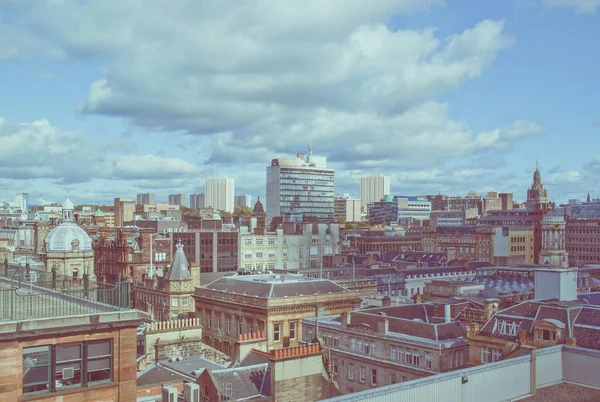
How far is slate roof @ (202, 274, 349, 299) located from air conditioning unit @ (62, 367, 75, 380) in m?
51.7

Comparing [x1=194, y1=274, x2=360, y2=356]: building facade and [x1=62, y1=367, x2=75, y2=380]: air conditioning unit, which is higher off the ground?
A: [x1=62, y1=367, x2=75, y2=380]: air conditioning unit

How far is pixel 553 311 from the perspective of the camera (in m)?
48.6

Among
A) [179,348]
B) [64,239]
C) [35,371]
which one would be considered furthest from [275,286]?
[35,371]

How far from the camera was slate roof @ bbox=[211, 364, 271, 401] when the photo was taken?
35.5 meters

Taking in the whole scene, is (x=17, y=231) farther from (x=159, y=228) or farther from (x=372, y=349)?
(x=372, y=349)

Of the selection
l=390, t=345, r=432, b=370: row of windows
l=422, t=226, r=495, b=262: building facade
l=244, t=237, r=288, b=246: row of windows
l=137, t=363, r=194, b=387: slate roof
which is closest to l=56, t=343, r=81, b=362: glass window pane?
l=137, t=363, r=194, b=387: slate roof

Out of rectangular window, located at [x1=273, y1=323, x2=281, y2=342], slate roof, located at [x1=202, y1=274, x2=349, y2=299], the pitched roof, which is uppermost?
the pitched roof

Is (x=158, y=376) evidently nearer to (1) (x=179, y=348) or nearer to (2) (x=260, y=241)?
(1) (x=179, y=348)

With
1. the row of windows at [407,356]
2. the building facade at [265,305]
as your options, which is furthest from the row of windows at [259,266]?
the row of windows at [407,356]

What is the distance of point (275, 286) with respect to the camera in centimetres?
7438

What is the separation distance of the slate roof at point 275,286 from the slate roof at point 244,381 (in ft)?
113

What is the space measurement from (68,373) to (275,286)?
53.7 metres

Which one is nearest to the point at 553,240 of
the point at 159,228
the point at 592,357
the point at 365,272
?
the point at 365,272

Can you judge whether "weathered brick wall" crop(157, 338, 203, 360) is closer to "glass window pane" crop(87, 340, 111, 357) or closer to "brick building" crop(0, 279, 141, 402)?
"brick building" crop(0, 279, 141, 402)
